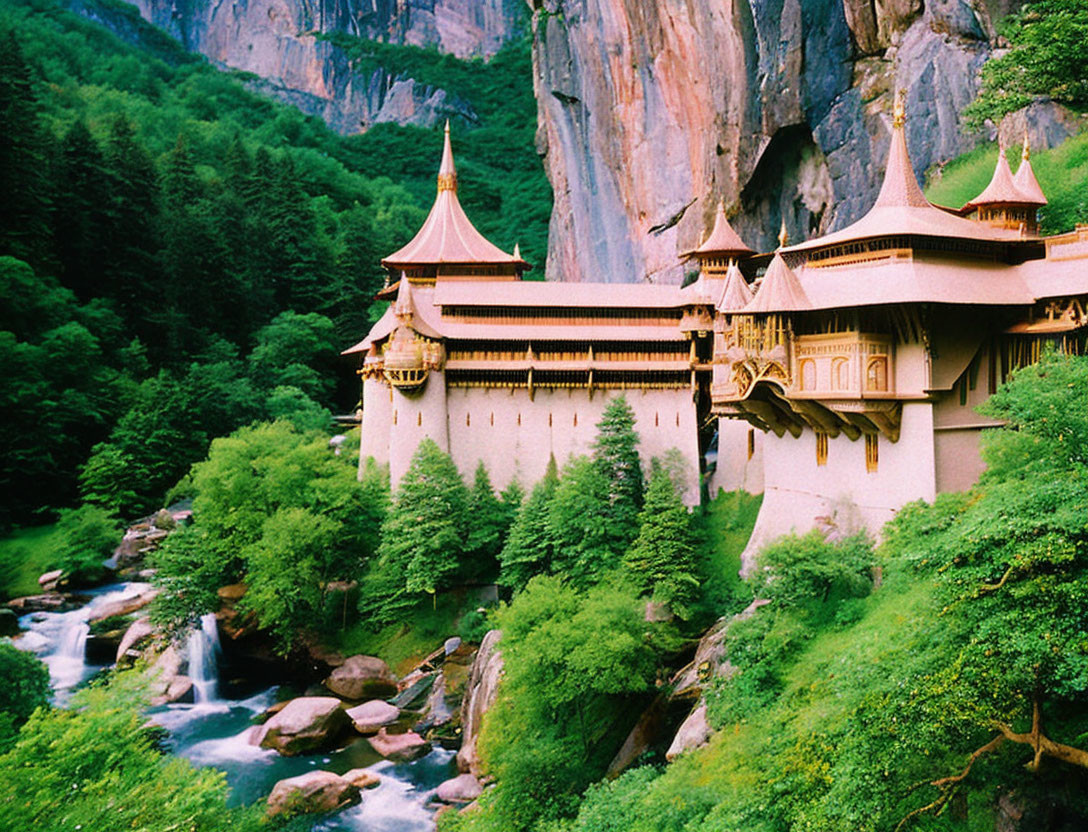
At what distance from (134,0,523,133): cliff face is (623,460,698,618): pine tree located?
9422cm

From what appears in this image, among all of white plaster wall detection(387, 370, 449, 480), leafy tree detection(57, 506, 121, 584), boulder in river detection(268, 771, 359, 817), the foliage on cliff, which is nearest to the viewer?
the foliage on cliff

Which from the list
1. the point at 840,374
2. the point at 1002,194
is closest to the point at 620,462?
the point at 840,374

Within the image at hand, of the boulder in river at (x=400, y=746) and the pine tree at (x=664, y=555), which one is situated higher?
the pine tree at (x=664, y=555)

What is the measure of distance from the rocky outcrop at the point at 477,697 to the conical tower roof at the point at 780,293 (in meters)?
12.8

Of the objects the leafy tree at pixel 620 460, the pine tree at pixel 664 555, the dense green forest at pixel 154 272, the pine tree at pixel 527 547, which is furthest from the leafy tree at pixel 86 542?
the pine tree at pixel 664 555

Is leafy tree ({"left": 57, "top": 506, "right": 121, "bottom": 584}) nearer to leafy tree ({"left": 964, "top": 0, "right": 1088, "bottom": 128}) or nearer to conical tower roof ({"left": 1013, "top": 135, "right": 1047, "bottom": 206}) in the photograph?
conical tower roof ({"left": 1013, "top": 135, "right": 1047, "bottom": 206})

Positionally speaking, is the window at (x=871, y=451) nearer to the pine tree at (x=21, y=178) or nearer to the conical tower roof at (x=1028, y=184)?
the conical tower roof at (x=1028, y=184)

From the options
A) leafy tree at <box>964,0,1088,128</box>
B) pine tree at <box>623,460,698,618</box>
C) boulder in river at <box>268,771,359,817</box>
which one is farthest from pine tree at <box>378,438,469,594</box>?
leafy tree at <box>964,0,1088,128</box>

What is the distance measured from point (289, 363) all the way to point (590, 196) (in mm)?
23924

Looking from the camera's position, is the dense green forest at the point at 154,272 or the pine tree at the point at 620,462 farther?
the dense green forest at the point at 154,272

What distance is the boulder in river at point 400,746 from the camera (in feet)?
87.5

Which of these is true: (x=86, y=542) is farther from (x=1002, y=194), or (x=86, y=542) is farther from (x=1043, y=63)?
(x=1043, y=63)

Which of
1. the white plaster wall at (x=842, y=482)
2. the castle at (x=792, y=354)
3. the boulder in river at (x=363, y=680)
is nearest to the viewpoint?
the castle at (x=792, y=354)

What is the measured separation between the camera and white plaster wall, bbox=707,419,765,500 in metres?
31.2
